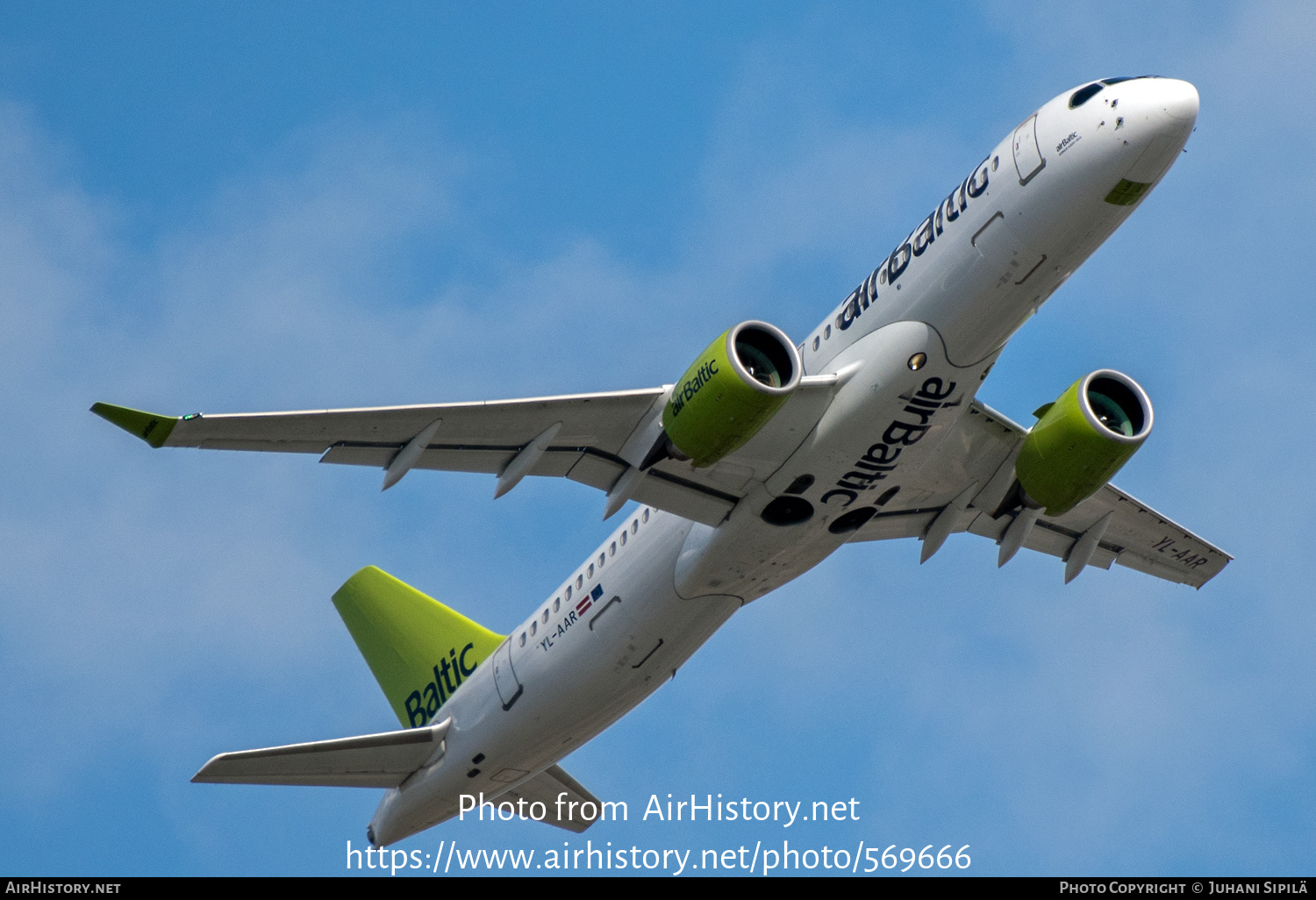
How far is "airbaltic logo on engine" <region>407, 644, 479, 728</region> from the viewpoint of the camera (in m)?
29.0

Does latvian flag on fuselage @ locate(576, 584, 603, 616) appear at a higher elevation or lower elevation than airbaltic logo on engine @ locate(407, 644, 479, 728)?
lower

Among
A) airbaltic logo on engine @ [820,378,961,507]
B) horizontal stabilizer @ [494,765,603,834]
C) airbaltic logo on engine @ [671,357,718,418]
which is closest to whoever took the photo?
airbaltic logo on engine @ [671,357,718,418]

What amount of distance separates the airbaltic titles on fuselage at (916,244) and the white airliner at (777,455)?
4 centimetres

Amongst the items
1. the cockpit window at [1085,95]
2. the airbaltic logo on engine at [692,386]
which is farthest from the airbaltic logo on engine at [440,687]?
the cockpit window at [1085,95]

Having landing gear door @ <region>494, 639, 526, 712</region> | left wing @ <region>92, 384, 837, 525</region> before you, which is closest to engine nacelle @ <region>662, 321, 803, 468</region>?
left wing @ <region>92, 384, 837, 525</region>

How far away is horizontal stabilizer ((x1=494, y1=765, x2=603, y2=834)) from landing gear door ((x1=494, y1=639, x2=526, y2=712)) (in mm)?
3419

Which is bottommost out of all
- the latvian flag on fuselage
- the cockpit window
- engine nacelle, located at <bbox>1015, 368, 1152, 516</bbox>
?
the latvian flag on fuselage

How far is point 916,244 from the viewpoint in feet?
71.9

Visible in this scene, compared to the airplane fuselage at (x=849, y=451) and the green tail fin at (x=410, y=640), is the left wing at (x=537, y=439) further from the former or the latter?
the green tail fin at (x=410, y=640)

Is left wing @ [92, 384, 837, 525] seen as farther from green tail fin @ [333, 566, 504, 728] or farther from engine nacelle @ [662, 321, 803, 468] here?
green tail fin @ [333, 566, 504, 728]

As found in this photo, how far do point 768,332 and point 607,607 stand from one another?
6.01 meters

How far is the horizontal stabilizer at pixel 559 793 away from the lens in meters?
30.1

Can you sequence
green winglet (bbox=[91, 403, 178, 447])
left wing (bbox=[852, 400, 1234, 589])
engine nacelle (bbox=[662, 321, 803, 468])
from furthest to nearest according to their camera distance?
left wing (bbox=[852, 400, 1234, 589]) → engine nacelle (bbox=[662, 321, 803, 468]) → green winglet (bbox=[91, 403, 178, 447])

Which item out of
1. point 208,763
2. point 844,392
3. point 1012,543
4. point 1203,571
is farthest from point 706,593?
point 1203,571
